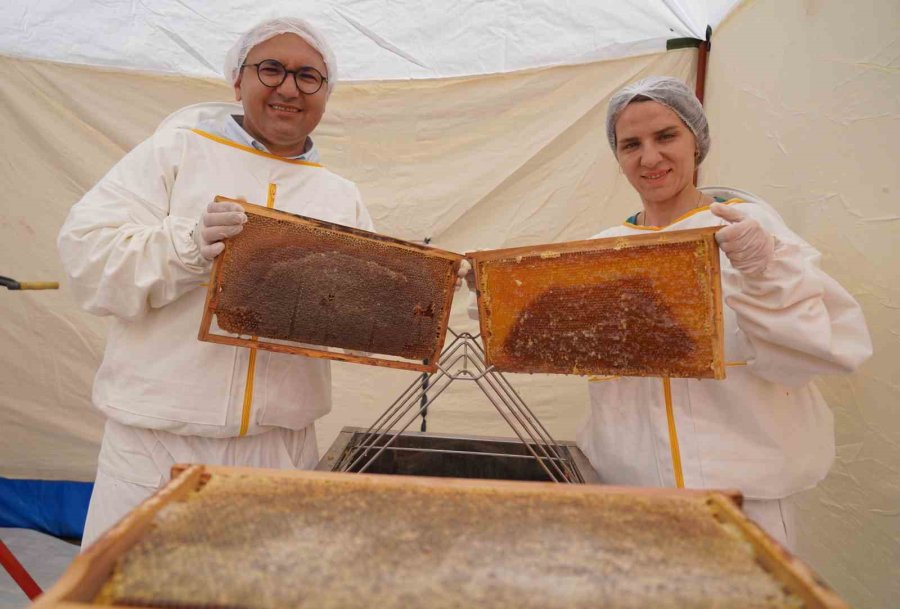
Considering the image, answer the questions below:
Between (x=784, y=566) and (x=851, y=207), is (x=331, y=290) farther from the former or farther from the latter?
(x=851, y=207)

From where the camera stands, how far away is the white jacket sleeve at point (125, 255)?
1.63m

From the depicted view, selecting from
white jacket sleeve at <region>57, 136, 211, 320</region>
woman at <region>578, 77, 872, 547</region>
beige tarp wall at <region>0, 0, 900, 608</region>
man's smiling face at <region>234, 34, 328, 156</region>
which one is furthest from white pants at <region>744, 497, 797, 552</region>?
man's smiling face at <region>234, 34, 328, 156</region>

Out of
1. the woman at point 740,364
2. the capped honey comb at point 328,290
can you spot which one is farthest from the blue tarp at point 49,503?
the woman at point 740,364

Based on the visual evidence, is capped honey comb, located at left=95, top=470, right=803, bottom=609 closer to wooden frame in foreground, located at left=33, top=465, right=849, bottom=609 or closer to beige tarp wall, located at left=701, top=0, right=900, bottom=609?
wooden frame in foreground, located at left=33, top=465, right=849, bottom=609

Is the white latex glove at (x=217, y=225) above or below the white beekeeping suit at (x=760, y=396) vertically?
above

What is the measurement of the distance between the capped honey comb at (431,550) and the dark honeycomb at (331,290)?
736mm

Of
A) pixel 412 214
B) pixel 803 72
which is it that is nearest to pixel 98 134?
pixel 412 214

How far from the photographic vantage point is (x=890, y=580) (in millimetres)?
1949

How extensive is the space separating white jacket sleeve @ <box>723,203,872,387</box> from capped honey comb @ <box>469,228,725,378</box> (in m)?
0.15

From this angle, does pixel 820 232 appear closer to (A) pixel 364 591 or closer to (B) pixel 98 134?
(A) pixel 364 591

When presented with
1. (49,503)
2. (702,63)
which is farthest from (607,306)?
(49,503)

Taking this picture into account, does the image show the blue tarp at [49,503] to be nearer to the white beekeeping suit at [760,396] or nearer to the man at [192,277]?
the man at [192,277]

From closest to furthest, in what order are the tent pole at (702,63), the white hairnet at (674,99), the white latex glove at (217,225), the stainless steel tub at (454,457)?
1. the white latex glove at (217,225)
2. the white hairnet at (674,99)
3. the stainless steel tub at (454,457)
4. the tent pole at (702,63)

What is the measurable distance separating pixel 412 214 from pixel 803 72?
238 centimetres
